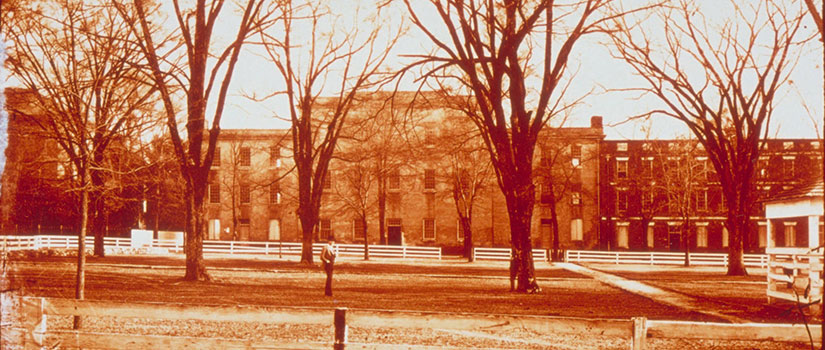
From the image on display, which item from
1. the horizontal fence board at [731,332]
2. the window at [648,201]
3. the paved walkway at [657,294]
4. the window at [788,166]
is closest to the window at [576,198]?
the window at [648,201]

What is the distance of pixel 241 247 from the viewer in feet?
57.7

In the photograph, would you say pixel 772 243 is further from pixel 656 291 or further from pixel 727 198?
pixel 656 291

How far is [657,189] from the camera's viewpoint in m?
15.2

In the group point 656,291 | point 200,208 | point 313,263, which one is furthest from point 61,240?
point 656,291

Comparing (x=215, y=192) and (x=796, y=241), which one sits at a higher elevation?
(x=215, y=192)

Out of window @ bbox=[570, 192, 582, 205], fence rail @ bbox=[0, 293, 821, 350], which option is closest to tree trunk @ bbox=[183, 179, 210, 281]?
window @ bbox=[570, 192, 582, 205]

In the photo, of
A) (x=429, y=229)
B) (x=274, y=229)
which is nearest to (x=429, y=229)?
(x=429, y=229)

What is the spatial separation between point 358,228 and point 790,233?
33.4ft

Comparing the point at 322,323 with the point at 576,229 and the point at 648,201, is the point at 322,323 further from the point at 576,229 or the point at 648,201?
the point at 576,229

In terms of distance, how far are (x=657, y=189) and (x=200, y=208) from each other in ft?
33.3

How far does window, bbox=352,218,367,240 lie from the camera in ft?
65.9

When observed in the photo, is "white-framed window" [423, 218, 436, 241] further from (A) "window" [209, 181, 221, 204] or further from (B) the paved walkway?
(A) "window" [209, 181, 221, 204]

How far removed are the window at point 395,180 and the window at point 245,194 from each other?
3.97 metres

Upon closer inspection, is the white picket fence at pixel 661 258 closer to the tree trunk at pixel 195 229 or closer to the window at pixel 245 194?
the window at pixel 245 194
